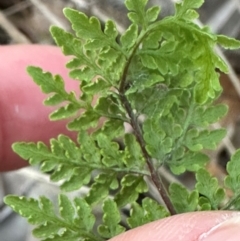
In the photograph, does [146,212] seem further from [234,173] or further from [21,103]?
[21,103]

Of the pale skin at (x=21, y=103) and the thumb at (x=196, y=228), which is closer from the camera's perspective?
the thumb at (x=196, y=228)

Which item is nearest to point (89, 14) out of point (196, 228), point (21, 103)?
point (21, 103)

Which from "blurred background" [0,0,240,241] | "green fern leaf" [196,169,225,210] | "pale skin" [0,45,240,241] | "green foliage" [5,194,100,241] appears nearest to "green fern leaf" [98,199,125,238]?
"green foliage" [5,194,100,241]

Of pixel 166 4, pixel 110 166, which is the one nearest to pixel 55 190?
pixel 166 4

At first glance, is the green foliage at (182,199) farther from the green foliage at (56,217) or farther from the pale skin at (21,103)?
the pale skin at (21,103)

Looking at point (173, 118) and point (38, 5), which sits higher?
point (38, 5)

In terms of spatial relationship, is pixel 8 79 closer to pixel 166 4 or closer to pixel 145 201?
pixel 166 4

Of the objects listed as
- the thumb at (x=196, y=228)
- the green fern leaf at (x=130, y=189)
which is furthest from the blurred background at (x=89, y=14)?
the thumb at (x=196, y=228)
